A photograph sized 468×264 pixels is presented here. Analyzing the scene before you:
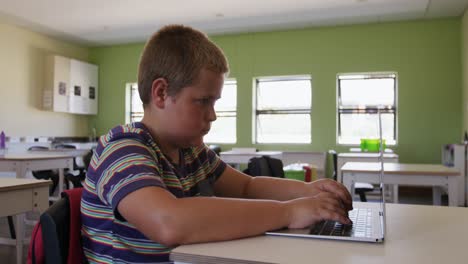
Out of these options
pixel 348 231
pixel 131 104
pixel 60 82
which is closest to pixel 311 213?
pixel 348 231

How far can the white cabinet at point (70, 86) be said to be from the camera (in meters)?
6.93

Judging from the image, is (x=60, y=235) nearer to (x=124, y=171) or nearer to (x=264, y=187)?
(x=124, y=171)

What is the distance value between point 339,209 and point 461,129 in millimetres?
6087

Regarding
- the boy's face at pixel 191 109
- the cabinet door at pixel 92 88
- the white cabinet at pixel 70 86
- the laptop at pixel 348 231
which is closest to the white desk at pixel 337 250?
the laptop at pixel 348 231

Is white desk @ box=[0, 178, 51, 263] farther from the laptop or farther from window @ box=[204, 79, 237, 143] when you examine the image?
window @ box=[204, 79, 237, 143]

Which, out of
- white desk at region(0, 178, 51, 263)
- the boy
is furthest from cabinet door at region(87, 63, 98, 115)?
the boy

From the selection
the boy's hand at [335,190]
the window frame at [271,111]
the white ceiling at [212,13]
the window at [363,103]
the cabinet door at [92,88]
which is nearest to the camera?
the boy's hand at [335,190]

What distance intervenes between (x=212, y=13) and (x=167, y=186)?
5522 mm

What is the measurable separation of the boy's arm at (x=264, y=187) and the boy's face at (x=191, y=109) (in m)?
0.36

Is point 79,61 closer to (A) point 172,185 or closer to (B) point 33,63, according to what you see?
(B) point 33,63

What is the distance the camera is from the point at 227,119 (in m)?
7.24

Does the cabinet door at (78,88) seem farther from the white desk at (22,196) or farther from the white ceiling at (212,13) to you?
the white desk at (22,196)

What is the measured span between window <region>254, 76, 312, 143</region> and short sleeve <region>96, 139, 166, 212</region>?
6.09m

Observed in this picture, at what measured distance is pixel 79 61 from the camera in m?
7.50
